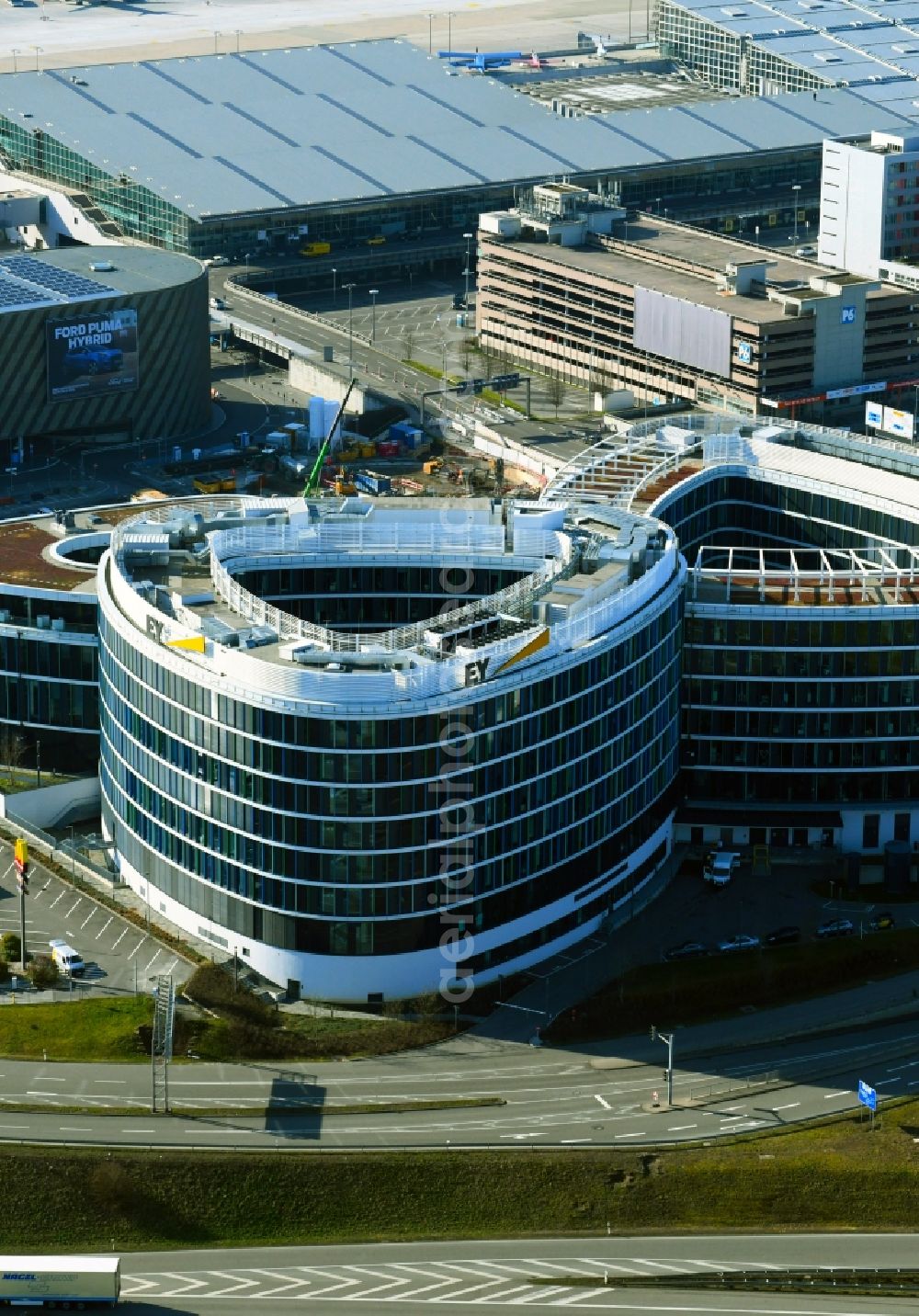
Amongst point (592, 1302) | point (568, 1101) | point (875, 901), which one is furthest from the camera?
point (875, 901)

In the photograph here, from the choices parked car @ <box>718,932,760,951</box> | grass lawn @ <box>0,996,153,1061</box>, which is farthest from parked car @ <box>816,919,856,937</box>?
grass lawn @ <box>0,996,153,1061</box>

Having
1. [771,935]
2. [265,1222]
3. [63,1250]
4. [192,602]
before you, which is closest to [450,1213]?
[265,1222]

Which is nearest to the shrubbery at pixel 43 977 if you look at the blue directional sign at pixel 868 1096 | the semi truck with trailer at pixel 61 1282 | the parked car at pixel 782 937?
the semi truck with trailer at pixel 61 1282

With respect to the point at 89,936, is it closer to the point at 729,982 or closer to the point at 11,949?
the point at 11,949

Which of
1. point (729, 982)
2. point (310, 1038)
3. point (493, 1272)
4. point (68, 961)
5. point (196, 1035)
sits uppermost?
point (68, 961)

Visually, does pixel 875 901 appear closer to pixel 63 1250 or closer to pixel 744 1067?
pixel 744 1067

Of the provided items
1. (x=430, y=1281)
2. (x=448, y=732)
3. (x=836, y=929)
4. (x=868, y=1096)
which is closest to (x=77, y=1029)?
(x=448, y=732)

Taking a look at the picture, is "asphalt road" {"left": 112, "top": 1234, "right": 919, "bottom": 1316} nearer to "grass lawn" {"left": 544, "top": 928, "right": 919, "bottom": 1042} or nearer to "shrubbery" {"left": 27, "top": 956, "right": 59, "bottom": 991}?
"grass lawn" {"left": 544, "top": 928, "right": 919, "bottom": 1042}

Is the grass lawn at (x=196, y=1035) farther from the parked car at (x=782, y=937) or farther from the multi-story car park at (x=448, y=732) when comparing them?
the parked car at (x=782, y=937)
